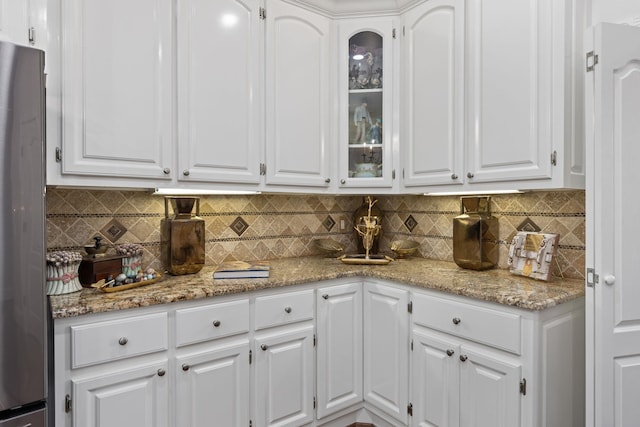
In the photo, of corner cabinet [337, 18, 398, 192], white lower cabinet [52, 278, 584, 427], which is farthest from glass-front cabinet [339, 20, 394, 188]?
white lower cabinet [52, 278, 584, 427]

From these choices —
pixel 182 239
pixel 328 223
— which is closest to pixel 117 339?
pixel 182 239

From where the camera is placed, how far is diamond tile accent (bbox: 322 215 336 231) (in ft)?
9.32

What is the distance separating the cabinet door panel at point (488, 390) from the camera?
153cm

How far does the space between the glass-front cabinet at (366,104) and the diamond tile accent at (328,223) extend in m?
0.49

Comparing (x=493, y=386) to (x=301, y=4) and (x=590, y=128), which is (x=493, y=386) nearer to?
(x=590, y=128)

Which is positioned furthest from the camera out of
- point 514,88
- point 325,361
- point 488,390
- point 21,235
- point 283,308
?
point 325,361

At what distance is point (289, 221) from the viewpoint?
267cm

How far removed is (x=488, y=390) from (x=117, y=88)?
208cm

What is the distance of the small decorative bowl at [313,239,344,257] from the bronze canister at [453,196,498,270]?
0.79 m

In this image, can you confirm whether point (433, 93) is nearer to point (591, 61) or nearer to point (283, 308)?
point (591, 61)

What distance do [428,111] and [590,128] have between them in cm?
85

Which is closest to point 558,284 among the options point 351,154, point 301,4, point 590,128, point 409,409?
point 590,128

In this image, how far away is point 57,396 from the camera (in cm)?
136

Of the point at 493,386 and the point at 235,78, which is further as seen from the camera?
the point at 235,78
